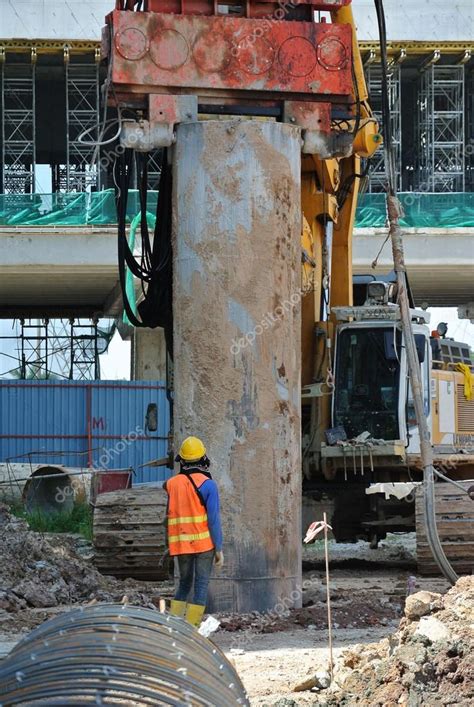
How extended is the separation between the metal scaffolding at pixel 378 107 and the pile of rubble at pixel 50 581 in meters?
28.3

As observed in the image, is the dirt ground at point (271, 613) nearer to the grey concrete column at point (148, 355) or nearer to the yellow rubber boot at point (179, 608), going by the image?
the yellow rubber boot at point (179, 608)

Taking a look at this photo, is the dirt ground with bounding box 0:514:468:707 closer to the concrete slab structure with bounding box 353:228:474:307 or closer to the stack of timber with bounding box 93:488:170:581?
the stack of timber with bounding box 93:488:170:581

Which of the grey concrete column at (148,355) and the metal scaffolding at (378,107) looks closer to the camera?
the grey concrete column at (148,355)

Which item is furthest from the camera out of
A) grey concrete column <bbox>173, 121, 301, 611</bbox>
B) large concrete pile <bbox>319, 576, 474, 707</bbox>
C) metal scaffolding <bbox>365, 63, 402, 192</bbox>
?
metal scaffolding <bbox>365, 63, 402, 192</bbox>

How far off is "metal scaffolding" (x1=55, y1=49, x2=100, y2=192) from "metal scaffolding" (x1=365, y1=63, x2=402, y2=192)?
337 inches

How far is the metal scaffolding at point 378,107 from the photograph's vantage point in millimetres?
42969

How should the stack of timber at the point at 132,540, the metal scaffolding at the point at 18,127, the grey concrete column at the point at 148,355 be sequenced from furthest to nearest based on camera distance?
the metal scaffolding at the point at 18,127 < the grey concrete column at the point at 148,355 < the stack of timber at the point at 132,540

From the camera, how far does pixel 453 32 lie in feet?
138

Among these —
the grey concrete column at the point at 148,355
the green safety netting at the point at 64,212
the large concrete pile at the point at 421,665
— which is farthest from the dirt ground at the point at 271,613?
the grey concrete column at the point at 148,355

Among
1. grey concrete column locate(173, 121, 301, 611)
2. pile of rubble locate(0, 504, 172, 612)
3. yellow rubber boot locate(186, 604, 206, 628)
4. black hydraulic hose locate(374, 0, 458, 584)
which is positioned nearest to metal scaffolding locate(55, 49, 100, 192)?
pile of rubble locate(0, 504, 172, 612)

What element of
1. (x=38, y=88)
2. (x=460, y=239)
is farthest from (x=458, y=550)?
(x=38, y=88)

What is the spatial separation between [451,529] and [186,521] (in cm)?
500

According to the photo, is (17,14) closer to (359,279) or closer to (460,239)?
(460,239)

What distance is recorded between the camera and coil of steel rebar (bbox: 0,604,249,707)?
5027mm
